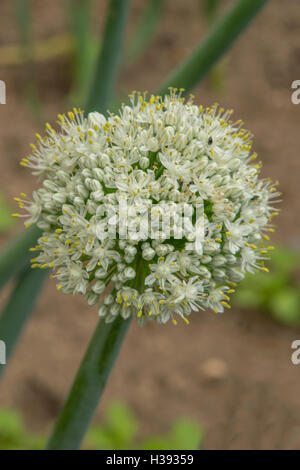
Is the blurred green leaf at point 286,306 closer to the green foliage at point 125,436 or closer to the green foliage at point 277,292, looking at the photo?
the green foliage at point 277,292

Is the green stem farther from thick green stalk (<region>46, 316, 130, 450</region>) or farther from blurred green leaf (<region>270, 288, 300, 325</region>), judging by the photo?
blurred green leaf (<region>270, 288, 300, 325</region>)

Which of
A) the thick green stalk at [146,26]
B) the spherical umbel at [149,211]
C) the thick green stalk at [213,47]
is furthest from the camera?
the thick green stalk at [146,26]

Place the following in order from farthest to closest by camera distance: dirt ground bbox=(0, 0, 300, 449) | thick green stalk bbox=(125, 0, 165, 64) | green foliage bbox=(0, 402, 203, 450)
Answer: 1. thick green stalk bbox=(125, 0, 165, 64)
2. dirt ground bbox=(0, 0, 300, 449)
3. green foliage bbox=(0, 402, 203, 450)

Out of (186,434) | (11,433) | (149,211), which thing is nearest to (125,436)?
(186,434)

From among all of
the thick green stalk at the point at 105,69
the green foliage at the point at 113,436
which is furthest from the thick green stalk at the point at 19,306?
the green foliage at the point at 113,436

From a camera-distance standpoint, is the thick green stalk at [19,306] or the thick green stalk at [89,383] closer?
the thick green stalk at [89,383]

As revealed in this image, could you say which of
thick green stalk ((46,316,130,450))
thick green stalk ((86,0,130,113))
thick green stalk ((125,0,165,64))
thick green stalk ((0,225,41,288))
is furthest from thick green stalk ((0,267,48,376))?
thick green stalk ((125,0,165,64))
